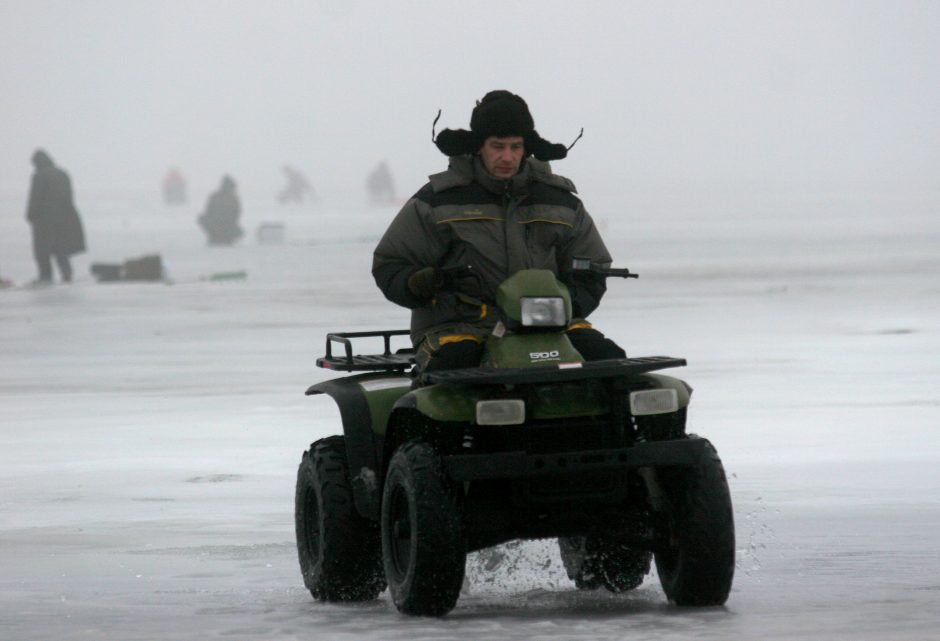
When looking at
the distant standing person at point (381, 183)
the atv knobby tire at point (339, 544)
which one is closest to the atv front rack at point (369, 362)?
the atv knobby tire at point (339, 544)

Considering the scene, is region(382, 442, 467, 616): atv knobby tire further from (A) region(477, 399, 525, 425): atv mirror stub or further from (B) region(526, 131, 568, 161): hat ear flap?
(B) region(526, 131, 568, 161): hat ear flap

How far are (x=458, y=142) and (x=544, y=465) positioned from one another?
4.24 ft

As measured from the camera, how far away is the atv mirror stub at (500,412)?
239 inches

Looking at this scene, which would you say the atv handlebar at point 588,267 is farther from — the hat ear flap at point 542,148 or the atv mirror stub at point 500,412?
the atv mirror stub at point 500,412

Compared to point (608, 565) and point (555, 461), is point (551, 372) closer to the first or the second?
point (555, 461)

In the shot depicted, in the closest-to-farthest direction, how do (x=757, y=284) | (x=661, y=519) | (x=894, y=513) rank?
(x=661, y=519) < (x=894, y=513) < (x=757, y=284)

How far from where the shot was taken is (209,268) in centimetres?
3675

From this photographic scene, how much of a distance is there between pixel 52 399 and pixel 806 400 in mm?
5390

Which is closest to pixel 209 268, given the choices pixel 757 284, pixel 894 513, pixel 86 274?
pixel 86 274

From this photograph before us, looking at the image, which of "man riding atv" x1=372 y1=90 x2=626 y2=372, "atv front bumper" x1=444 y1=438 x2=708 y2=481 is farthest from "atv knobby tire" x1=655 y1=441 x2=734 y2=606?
"man riding atv" x1=372 y1=90 x2=626 y2=372

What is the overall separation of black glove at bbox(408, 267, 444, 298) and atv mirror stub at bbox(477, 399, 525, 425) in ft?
2.02

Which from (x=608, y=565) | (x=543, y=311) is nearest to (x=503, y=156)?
(x=543, y=311)

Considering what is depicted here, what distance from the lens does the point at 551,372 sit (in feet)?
20.0

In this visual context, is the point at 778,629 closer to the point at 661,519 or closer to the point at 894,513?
the point at 661,519
